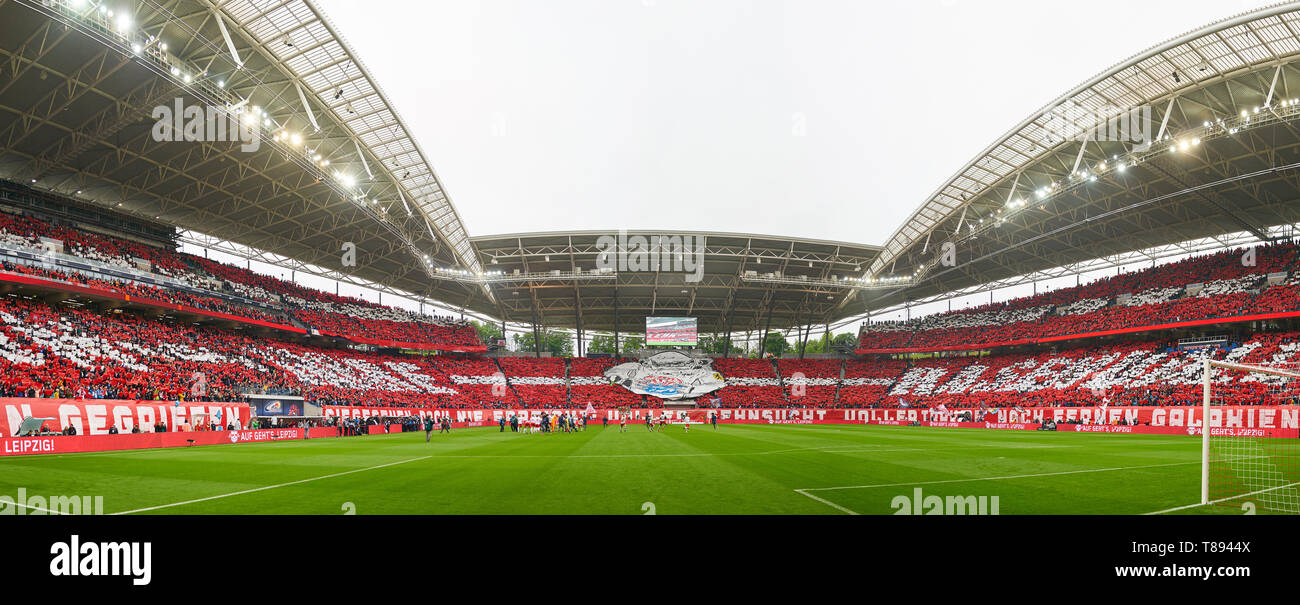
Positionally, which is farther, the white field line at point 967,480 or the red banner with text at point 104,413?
the red banner with text at point 104,413

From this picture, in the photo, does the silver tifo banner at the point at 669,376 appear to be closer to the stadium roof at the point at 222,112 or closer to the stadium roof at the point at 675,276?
the stadium roof at the point at 675,276

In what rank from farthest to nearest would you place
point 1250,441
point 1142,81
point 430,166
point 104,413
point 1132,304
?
point 1132,304
point 430,166
point 1142,81
point 1250,441
point 104,413

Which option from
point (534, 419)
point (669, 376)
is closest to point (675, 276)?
point (669, 376)

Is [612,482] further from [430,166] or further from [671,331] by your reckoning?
[671,331]

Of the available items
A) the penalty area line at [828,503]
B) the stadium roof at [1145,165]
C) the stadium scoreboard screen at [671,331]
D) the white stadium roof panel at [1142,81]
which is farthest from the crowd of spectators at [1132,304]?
the penalty area line at [828,503]

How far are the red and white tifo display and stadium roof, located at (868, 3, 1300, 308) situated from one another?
12060 millimetres

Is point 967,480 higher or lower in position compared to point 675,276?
lower

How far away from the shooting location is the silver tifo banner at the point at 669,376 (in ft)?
205

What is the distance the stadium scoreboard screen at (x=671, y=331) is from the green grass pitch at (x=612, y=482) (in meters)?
42.7

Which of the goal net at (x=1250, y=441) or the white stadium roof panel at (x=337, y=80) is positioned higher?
the white stadium roof panel at (x=337, y=80)

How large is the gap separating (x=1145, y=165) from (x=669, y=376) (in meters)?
41.7

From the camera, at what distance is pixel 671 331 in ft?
203

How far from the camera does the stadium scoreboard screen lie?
202 ft
